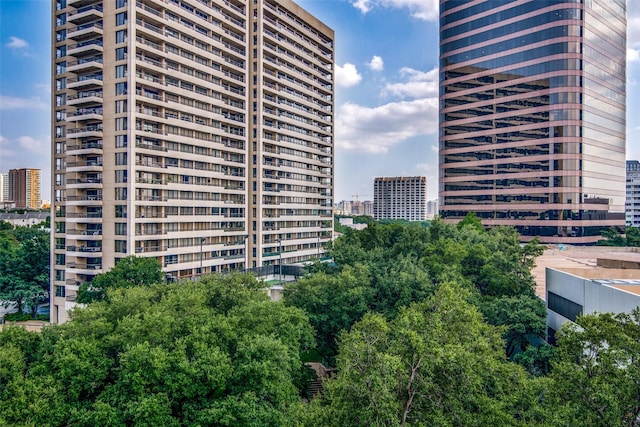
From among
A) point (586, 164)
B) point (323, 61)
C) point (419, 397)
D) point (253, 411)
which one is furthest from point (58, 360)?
point (586, 164)

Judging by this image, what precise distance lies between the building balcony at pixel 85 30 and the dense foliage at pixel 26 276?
27604 millimetres

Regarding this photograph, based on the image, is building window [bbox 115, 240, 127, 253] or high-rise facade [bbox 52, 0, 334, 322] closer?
building window [bbox 115, 240, 127, 253]

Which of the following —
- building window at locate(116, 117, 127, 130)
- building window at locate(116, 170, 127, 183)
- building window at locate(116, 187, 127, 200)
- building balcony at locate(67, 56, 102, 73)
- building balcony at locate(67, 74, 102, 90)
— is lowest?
building window at locate(116, 187, 127, 200)

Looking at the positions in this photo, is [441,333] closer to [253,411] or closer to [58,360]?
[253,411]

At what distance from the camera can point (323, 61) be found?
292 ft

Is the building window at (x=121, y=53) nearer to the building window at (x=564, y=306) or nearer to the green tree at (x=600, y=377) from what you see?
the building window at (x=564, y=306)

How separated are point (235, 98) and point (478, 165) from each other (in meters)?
53.6

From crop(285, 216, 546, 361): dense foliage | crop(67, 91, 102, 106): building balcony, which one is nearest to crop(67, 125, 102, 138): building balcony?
crop(67, 91, 102, 106): building balcony

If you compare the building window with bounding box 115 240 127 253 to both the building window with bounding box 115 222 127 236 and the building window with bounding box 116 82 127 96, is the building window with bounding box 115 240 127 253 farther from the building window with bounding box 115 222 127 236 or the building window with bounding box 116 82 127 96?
the building window with bounding box 116 82 127 96

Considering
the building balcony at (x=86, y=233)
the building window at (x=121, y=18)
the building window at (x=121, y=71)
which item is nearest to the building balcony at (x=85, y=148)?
the building window at (x=121, y=71)

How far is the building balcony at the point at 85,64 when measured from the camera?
50656 mm

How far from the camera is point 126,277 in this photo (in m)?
40.6

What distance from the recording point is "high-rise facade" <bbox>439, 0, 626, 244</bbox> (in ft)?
256

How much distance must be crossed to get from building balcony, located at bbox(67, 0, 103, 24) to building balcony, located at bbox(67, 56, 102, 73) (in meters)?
4.75
